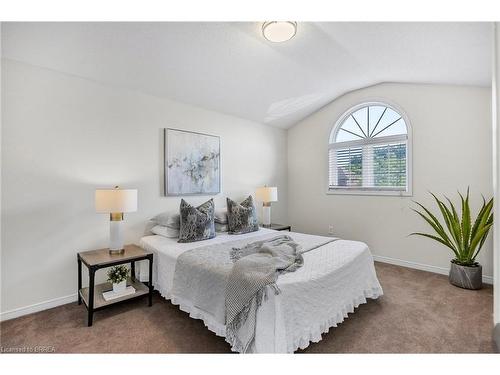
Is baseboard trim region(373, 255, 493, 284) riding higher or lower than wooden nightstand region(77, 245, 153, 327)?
lower

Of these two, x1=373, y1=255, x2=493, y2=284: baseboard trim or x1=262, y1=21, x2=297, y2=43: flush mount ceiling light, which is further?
x1=373, y1=255, x2=493, y2=284: baseboard trim

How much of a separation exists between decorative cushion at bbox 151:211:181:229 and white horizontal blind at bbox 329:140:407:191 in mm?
2751

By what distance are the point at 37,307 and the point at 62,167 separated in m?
1.33

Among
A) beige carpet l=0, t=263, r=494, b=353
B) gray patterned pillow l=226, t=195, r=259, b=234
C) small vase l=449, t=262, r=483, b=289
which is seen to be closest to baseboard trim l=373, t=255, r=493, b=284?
small vase l=449, t=262, r=483, b=289

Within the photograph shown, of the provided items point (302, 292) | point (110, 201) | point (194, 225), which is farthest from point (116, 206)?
point (302, 292)

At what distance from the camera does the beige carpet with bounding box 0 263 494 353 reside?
1860 millimetres

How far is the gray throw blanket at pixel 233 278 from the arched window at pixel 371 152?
195 cm

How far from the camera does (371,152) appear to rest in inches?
159

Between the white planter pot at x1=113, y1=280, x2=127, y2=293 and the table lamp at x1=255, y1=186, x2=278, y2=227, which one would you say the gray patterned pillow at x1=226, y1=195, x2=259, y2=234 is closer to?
the table lamp at x1=255, y1=186, x2=278, y2=227

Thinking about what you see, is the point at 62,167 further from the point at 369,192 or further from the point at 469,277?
the point at 469,277

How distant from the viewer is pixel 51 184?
2.44 m

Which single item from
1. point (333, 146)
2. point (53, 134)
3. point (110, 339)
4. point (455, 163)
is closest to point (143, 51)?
point (53, 134)

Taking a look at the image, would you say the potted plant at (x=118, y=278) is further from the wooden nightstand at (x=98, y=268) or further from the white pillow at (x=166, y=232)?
the white pillow at (x=166, y=232)
